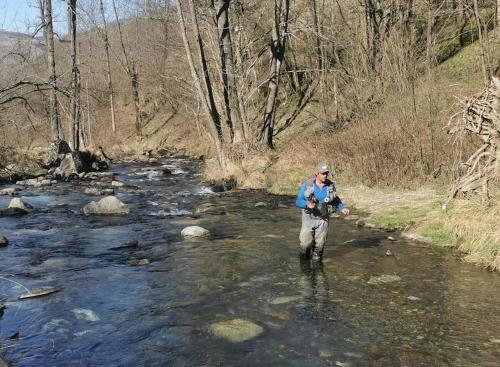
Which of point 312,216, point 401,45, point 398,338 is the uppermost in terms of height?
point 401,45

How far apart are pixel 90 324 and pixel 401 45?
1311cm

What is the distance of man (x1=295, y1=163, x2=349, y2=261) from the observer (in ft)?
28.5

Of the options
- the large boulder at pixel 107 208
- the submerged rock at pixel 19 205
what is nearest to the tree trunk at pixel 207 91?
the large boulder at pixel 107 208

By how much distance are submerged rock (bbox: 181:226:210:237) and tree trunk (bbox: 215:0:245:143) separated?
10258 mm

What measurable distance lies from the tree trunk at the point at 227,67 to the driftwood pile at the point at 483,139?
39.4ft

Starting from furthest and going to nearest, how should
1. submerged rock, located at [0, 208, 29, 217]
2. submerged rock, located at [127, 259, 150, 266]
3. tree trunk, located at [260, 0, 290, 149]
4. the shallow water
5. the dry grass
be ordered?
1. tree trunk, located at [260, 0, 290, 149]
2. submerged rock, located at [0, 208, 29, 217]
3. submerged rock, located at [127, 259, 150, 266]
4. the dry grass
5. the shallow water

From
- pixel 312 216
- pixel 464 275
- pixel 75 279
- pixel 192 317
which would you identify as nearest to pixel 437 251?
pixel 464 275

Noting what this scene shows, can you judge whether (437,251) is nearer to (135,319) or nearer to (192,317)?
(192,317)

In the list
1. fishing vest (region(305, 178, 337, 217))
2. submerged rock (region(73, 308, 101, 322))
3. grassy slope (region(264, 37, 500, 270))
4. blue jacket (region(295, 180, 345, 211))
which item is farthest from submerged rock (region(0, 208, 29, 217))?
fishing vest (region(305, 178, 337, 217))

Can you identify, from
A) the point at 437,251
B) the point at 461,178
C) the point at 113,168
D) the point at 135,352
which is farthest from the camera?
the point at 113,168

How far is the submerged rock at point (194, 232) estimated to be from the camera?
11594 mm

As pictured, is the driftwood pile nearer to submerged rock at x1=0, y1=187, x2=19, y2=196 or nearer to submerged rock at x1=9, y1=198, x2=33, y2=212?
→ submerged rock at x1=9, y1=198, x2=33, y2=212

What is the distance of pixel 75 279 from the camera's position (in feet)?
28.7

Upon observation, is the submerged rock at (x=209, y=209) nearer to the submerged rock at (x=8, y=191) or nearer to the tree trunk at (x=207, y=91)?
the tree trunk at (x=207, y=91)
